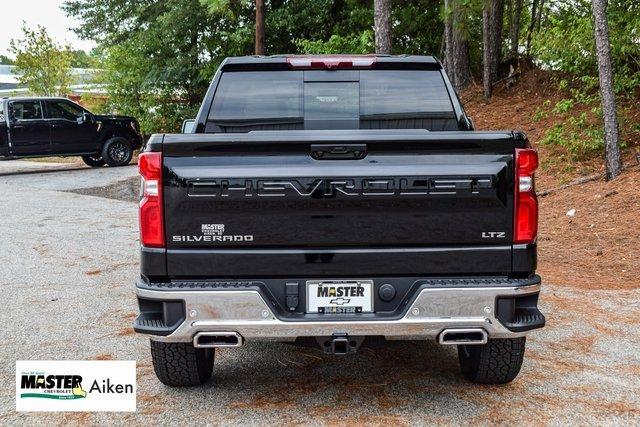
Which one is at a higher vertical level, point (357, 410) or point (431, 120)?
point (431, 120)

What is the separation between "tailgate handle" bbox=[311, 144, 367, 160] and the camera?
141 inches

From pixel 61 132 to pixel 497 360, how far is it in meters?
17.8

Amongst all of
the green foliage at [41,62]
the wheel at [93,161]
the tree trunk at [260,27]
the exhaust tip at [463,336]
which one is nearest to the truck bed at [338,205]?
the exhaust tip at [463,336]

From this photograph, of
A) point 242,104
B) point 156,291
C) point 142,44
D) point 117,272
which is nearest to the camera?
point 156,291

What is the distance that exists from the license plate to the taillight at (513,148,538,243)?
81 cm

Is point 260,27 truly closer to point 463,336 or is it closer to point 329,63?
point 329,63

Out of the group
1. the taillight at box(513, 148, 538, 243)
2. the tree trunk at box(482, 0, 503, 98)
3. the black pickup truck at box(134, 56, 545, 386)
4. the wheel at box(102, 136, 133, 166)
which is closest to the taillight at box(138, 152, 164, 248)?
the black pickup truck at box(134, 56, 545, 386)

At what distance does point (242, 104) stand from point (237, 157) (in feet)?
3.59

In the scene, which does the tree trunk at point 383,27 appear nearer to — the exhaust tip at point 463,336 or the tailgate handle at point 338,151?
the tailgate handle at point 338,151

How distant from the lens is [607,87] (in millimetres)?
10844

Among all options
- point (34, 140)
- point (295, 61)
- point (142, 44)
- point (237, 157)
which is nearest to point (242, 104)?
point (295, 61)

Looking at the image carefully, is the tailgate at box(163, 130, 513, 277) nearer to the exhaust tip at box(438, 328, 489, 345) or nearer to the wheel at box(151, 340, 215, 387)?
the exhaust tip at box(438, 328, 489, 345)

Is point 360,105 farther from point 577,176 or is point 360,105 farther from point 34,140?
point 34,140

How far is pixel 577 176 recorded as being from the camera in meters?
12.2
